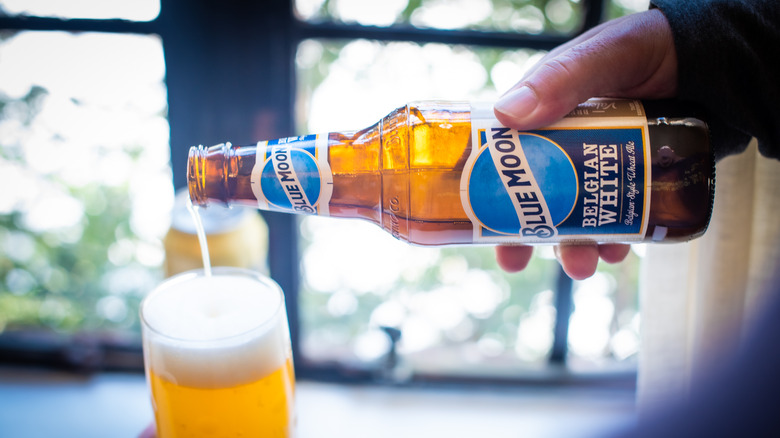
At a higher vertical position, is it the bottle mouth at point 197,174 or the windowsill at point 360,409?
the bottle mouth at point 197,174

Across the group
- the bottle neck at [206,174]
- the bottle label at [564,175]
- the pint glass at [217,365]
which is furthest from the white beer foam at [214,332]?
the bottle label at [564,175]

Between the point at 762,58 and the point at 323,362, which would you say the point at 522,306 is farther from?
the point at 762,58

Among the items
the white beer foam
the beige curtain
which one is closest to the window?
the beige curtain

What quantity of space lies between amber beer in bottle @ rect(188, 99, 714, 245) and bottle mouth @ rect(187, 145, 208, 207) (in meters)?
0.10

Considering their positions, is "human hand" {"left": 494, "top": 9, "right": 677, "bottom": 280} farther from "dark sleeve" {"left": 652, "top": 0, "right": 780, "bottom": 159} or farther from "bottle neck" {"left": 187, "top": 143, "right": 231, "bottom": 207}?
"bottle neck" {"left": 187, "top": 143, "right": 231, "bottom": 207}

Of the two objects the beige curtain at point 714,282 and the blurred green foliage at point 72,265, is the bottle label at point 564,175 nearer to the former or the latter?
the beige curtain at point 714,282

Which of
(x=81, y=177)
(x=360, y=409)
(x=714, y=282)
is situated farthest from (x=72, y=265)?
(x=714, y=282)

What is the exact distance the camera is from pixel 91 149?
126cm

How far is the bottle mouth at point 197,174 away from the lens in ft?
2.52

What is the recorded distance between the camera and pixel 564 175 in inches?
26.6

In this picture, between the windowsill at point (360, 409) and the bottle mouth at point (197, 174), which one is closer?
the bottle mouth at point (197, 174)

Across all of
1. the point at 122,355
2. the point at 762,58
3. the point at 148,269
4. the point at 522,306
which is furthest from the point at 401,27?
the point at 122,355

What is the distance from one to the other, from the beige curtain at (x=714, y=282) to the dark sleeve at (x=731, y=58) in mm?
107

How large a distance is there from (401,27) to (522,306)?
72cm
